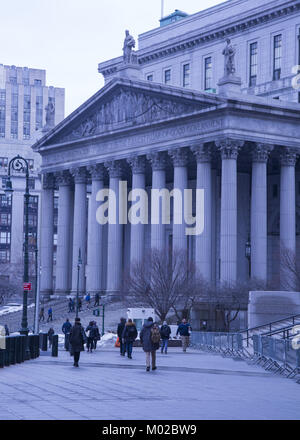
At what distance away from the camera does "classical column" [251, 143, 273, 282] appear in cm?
7494

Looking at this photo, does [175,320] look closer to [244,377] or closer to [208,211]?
[208,211]

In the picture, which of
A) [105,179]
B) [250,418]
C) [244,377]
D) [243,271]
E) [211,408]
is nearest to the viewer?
[250,418]

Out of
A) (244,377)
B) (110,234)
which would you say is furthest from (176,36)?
(244,377)

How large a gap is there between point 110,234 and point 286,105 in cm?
2138

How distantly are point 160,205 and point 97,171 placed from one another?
35.9 ft

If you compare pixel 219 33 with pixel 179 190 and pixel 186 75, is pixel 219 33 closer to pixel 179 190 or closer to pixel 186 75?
pixel 186 75

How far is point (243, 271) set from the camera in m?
83.5

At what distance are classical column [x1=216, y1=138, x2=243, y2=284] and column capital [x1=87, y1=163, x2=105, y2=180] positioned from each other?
18.5 meters

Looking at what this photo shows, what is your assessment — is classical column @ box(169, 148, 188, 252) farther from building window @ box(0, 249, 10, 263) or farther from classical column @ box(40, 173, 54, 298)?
building window @ box(0, 249, 10, 263)

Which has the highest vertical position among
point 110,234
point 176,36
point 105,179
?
point 176,36

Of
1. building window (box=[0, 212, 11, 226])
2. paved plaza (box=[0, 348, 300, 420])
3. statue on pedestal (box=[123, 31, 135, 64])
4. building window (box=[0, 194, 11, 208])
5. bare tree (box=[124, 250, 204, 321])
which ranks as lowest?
paved plaza (box=[0, 348, 300, 420])

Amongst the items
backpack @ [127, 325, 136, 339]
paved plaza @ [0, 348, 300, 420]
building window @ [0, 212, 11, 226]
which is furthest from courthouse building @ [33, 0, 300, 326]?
building window @ [0, 212, 11, 226]

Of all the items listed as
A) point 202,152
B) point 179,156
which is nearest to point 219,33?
point 179,156

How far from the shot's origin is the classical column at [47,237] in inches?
3757
